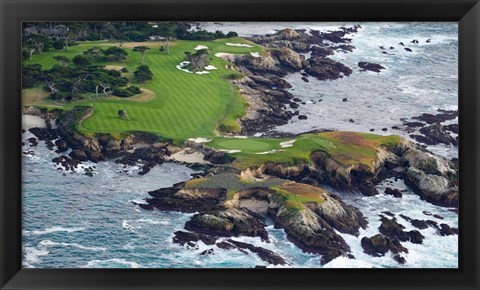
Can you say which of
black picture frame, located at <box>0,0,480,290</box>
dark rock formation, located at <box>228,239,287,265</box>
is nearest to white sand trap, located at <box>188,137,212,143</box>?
dark rock formation, located at <box>228,239,287,265</box>

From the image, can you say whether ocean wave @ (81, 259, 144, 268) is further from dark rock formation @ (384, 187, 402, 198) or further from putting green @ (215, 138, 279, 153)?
dark rock formation @ (384, 187, 402, 198)

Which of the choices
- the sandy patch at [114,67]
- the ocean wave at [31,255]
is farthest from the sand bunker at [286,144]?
the ocean wave at [31,255]

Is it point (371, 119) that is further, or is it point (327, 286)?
point (371, 119)

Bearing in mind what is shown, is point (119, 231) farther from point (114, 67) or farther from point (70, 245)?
point (114, 67)

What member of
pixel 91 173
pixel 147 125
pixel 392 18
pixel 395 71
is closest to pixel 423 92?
pixel 395 71

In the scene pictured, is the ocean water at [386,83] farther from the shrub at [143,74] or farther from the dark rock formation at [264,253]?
the dark rock formation at [264,253]

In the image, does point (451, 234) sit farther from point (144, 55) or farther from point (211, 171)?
point (144, 55)

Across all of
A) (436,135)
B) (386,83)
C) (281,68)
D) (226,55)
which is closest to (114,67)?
(226,55)
